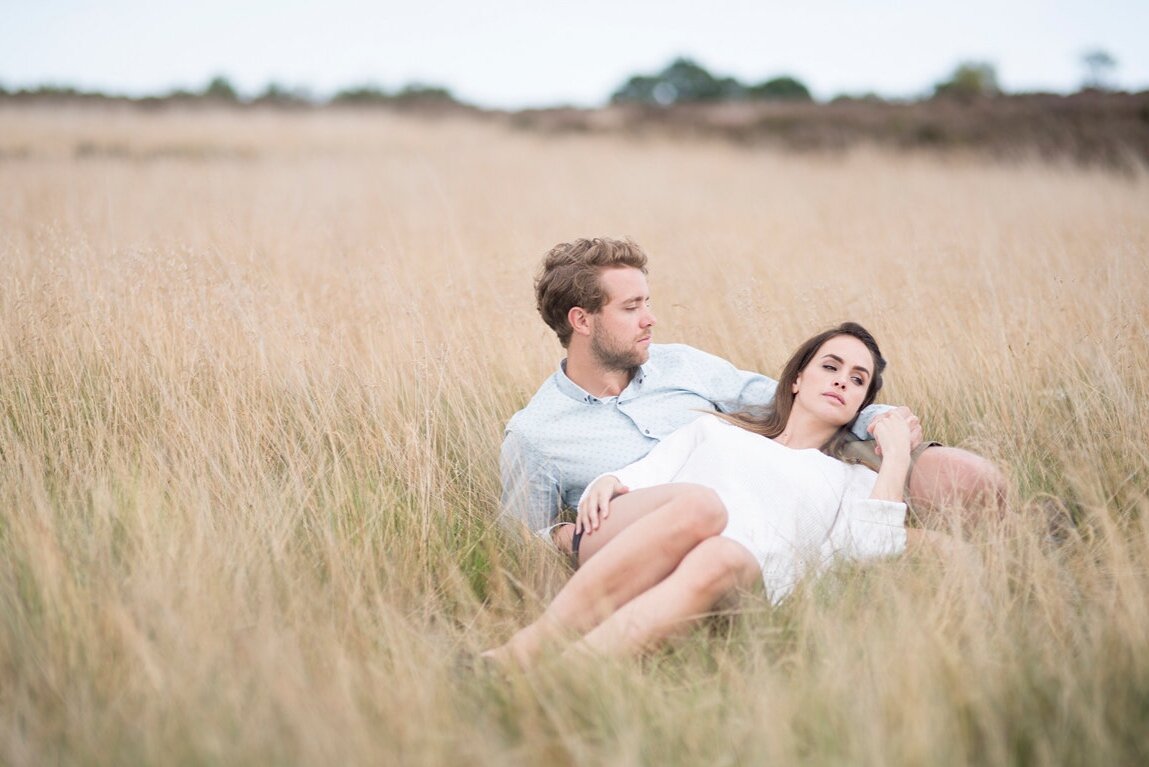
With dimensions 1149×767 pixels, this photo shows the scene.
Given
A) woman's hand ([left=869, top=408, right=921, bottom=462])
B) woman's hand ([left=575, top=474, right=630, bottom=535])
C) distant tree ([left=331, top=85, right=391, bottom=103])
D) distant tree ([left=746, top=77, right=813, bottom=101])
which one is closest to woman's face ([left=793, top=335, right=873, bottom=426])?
woman's hand ([left=869, top=408, right=921, bottom=462])

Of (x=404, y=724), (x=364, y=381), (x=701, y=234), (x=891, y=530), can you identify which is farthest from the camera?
(x=701, y=234)

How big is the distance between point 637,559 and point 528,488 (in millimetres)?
719

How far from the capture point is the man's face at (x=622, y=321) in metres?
3.16

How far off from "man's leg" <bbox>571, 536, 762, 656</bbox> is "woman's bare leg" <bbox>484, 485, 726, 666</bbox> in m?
0.06

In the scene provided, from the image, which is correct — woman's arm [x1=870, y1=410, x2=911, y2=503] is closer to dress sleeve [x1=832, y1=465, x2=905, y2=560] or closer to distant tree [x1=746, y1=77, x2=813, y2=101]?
dress sleeve [x1=832, y1=465, x2=905, y2=560]

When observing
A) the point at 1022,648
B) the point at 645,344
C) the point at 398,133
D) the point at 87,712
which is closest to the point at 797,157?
the point at 398,133

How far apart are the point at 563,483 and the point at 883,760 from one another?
1.61 metres

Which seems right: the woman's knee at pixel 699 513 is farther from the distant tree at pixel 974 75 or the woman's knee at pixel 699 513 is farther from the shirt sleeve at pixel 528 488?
the distant tree at pixel 974 75

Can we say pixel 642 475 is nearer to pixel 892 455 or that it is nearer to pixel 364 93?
pixel 892 455

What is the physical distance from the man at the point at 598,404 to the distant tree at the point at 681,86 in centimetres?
3419

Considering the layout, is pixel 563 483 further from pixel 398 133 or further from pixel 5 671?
pixel 398 133

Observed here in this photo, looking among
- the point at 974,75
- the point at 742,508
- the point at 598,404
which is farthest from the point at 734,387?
the point at 974,75

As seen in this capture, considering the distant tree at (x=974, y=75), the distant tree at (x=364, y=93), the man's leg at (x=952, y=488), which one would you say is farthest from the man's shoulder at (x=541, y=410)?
the distant tree at (x=974, y=75)

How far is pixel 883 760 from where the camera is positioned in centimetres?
170
